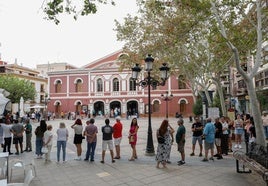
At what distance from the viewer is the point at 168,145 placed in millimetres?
7652

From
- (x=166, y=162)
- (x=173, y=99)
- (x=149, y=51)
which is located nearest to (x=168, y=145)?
(x=166, y=162)

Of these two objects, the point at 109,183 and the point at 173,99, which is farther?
the point at 173,99

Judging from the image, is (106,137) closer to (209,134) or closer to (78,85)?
(209,134)

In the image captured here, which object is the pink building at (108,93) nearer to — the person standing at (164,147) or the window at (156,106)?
the window at (156,106)

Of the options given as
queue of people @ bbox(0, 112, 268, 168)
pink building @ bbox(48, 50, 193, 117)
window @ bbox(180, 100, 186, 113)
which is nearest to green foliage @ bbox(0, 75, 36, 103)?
pink building @ bbox(48, 50, 193, 117)

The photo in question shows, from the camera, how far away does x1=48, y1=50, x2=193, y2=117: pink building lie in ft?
128

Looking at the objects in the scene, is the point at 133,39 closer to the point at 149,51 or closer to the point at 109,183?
the point at 149,51

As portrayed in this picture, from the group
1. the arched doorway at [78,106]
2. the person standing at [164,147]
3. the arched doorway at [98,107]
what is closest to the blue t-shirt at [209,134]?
the person standing at [164,147]

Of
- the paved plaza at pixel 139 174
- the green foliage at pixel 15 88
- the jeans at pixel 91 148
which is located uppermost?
the green foliage at pixel 15 88

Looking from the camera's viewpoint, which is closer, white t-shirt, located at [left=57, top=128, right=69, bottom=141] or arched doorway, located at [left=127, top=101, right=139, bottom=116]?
white t-shirt, located at [left=57, top=128, right=69, bottom=141]

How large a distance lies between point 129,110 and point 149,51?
78.5 feet

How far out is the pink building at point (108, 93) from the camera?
128ft

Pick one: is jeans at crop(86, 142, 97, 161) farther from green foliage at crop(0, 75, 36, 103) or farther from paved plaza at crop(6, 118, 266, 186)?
green foliage at crop(0, 75, 36, 103)

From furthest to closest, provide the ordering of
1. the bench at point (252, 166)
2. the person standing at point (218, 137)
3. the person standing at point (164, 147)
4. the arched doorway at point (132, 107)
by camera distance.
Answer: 1. the arched doorway at point (132, 107)
2. the person standing at point (218, 137)
3. the person standing at point (164, 147)
4. the bench at point (252, 166)
